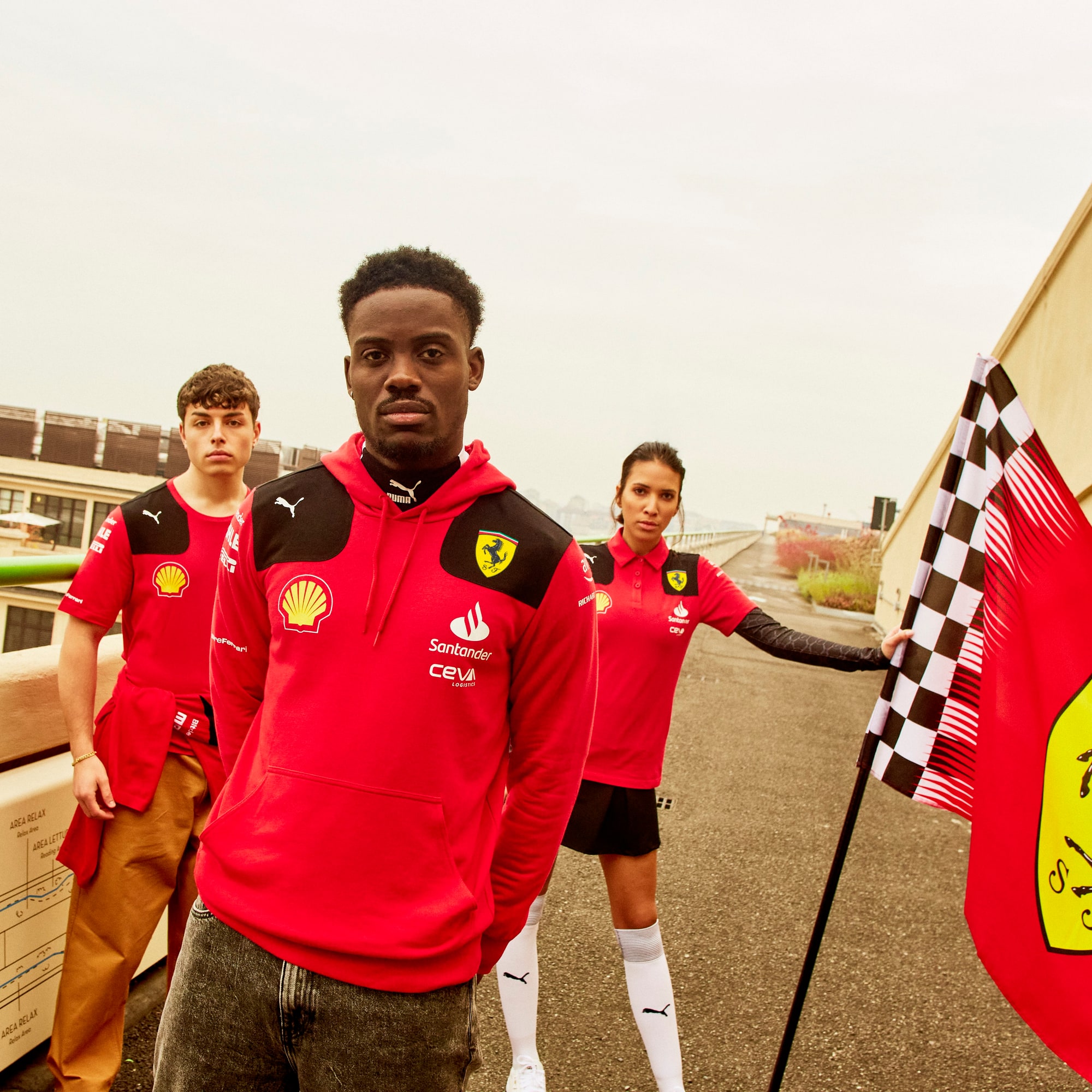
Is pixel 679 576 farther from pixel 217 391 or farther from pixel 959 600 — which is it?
pixel 217 391

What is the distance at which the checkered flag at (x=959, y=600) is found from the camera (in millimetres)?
2457

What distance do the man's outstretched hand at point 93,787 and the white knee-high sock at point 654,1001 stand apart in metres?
1.73

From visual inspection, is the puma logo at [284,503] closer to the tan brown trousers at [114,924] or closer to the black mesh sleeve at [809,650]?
the tan brown trousers at [114,924]

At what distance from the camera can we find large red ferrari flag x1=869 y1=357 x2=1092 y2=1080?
2.11 meters

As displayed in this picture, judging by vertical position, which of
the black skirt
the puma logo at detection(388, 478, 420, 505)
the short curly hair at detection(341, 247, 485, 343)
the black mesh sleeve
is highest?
the short curly hair at detection(341, 247, 485, 343)

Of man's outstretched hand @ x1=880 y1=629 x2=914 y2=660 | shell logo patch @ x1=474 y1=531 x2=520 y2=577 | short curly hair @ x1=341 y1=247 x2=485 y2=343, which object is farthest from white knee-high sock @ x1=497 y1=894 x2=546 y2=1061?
short curly hair @ x1=341 y1=247 x2=485 y2=343

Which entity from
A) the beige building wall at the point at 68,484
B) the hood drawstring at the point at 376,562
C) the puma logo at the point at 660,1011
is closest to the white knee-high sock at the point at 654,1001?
the puma logo at the point at 660,1011

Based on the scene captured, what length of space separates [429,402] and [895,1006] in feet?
11.9

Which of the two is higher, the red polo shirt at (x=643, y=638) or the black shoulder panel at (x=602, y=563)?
the black shoulder panel at (x=602, y=563)

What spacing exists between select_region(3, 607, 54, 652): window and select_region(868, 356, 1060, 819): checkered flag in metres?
48.9

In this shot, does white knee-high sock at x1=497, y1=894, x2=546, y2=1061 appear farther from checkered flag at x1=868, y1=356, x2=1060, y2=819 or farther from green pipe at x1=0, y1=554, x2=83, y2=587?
green pipe at x1=0, y1=554, x2=83, y2=587

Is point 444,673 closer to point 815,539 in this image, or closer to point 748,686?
point 748,686

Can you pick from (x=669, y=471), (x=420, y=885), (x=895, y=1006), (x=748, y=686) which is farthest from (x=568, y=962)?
(x=748, y=686)

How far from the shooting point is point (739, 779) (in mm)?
7117
